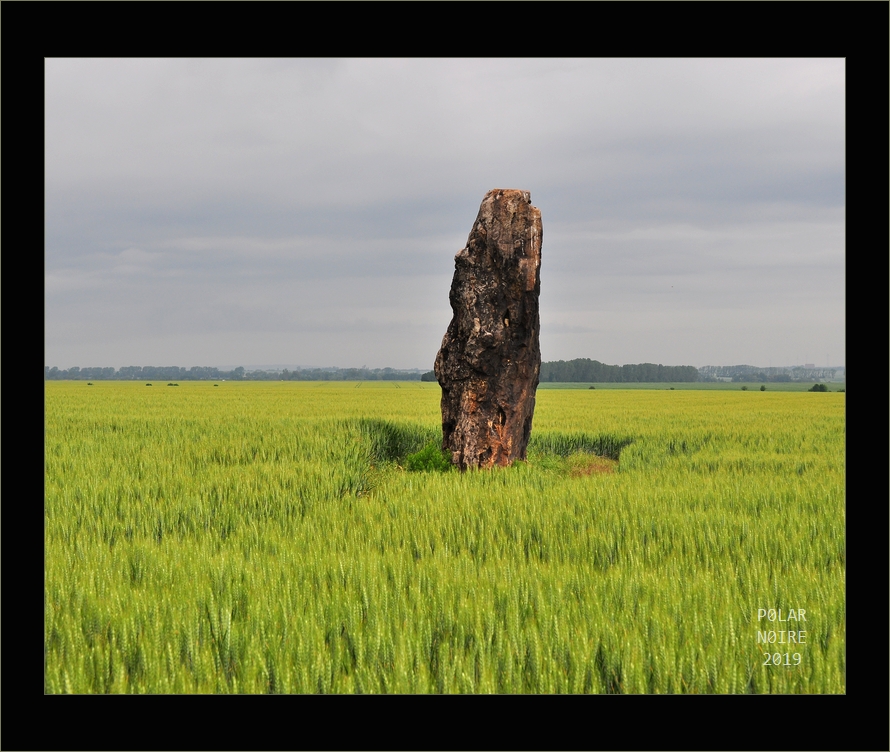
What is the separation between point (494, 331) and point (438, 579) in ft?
18.8

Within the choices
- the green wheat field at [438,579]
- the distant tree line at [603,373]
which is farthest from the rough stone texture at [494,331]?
the distant tree line at [603,373]

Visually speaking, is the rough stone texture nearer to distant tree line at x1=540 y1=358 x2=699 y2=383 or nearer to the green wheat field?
the green wheat field

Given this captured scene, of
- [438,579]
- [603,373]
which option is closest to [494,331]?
[438,579]

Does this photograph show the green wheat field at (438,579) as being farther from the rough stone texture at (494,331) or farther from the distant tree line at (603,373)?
the distant tree line at (603,373)

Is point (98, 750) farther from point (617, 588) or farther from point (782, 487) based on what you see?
point (782, 487)

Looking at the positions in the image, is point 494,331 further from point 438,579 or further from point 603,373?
point 603,373

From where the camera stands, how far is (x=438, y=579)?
409 cm

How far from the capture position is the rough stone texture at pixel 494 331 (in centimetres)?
922

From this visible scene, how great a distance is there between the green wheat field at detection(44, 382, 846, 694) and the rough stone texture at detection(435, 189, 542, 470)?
84cm

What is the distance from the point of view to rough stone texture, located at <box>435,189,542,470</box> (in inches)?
363

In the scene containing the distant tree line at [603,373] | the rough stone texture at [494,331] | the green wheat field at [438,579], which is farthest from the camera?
the distant tree line at [603,373]

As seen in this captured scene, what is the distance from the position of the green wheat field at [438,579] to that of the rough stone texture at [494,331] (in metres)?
0.84

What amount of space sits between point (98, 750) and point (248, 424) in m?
12.7
